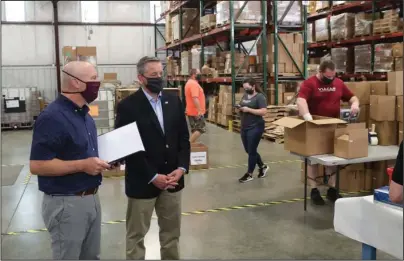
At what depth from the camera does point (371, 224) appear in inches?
97.3

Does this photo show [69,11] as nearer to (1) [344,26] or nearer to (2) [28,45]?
(2) [28,45]

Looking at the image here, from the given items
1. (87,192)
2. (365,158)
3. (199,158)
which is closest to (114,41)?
(199,158)

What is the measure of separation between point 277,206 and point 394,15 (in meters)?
6.81

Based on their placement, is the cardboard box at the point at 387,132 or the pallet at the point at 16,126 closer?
the cardboard box at the point at 387,132

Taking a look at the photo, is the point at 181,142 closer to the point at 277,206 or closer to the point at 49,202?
the point at 49,202

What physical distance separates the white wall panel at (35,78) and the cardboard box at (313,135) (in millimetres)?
16226

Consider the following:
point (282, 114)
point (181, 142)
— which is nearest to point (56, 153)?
point (181, 142)

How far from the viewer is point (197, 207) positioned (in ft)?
19.5

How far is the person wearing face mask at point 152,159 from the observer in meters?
3.33

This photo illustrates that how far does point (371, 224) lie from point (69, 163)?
1.78 m

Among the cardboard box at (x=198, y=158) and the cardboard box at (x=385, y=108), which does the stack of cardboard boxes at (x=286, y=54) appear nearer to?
the cardboard box at (x=198, y=158)

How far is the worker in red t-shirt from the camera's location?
5.65 meters

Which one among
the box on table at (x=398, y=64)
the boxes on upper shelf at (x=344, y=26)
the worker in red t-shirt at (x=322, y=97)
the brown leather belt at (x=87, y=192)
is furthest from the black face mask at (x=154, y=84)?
the boxes on upper shelf at (x=344, y=26)

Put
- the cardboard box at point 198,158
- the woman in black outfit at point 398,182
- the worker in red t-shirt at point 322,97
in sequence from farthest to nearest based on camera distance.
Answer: the cardboard box at point 198,158 → the worker in red t-shirt at point 322,97 → the woman in black outfit at point 398,182
